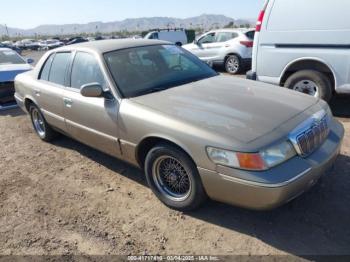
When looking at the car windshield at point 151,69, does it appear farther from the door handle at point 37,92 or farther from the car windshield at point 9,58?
the car windshield at point 9,58

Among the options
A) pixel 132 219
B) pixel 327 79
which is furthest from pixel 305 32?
pixel 132 219

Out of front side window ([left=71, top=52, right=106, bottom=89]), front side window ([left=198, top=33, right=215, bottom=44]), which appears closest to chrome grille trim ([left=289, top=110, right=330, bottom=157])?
front side window ([left=71, top=52, right=106, bottom=89])

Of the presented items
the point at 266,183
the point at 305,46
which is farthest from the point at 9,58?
the point at 266,183

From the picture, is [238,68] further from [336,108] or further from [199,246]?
[199,246]

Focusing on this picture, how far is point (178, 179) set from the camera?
3.40m

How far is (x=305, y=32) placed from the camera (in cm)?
574

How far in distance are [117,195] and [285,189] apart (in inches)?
78.2

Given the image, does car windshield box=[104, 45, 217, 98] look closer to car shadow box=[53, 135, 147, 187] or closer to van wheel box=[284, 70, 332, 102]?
car shadow box=[53, 135, 147, 187]

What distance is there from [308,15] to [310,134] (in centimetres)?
338

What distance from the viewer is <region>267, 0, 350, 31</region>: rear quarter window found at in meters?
Result: 5.36

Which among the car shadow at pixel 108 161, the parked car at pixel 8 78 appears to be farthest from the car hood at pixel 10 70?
the car shadow at pixel 108 161

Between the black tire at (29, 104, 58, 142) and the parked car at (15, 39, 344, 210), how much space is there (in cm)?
59

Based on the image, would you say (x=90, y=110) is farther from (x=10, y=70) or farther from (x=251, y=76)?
(x=10, y=70)

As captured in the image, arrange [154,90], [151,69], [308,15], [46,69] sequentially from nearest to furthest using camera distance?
[154,90] → [151,69] → [46,69] → [308,15]
